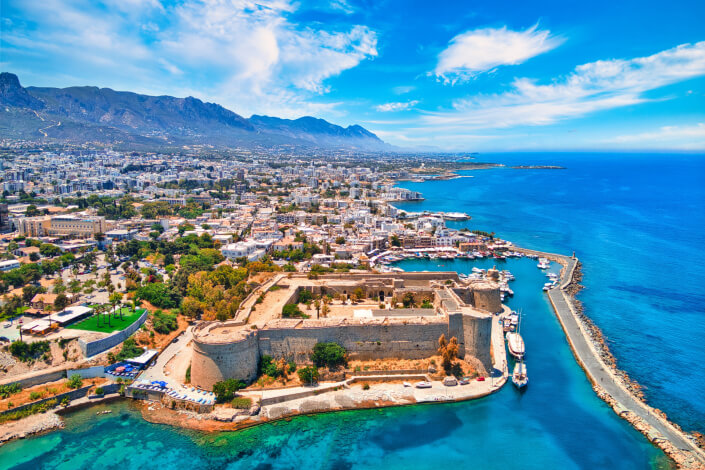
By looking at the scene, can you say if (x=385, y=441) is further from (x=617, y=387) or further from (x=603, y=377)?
(x=603, y=377)

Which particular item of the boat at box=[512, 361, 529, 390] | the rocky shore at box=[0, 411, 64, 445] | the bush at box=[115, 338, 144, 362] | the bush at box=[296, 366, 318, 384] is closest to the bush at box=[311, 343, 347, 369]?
the bush at box=[296, 366, 318, 384]

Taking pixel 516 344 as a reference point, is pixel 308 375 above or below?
below

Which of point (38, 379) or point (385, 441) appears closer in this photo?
point (385, 441)

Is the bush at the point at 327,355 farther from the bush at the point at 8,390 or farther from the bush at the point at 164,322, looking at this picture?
the bush at the point at 8,390

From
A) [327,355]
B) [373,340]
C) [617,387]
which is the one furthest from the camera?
[373,340]

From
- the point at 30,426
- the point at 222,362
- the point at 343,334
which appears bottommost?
the point at 30,426

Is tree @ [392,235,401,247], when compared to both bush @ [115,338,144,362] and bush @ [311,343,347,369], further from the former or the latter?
bush @ [115,338,144,362]

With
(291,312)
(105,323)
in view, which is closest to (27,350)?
(105,323)

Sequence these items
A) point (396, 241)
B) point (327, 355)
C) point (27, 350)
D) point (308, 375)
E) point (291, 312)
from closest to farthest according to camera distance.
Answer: point (308, 375) → point (27, 350) → point (327, 355) → point (291, 312) → point (396, 241)
